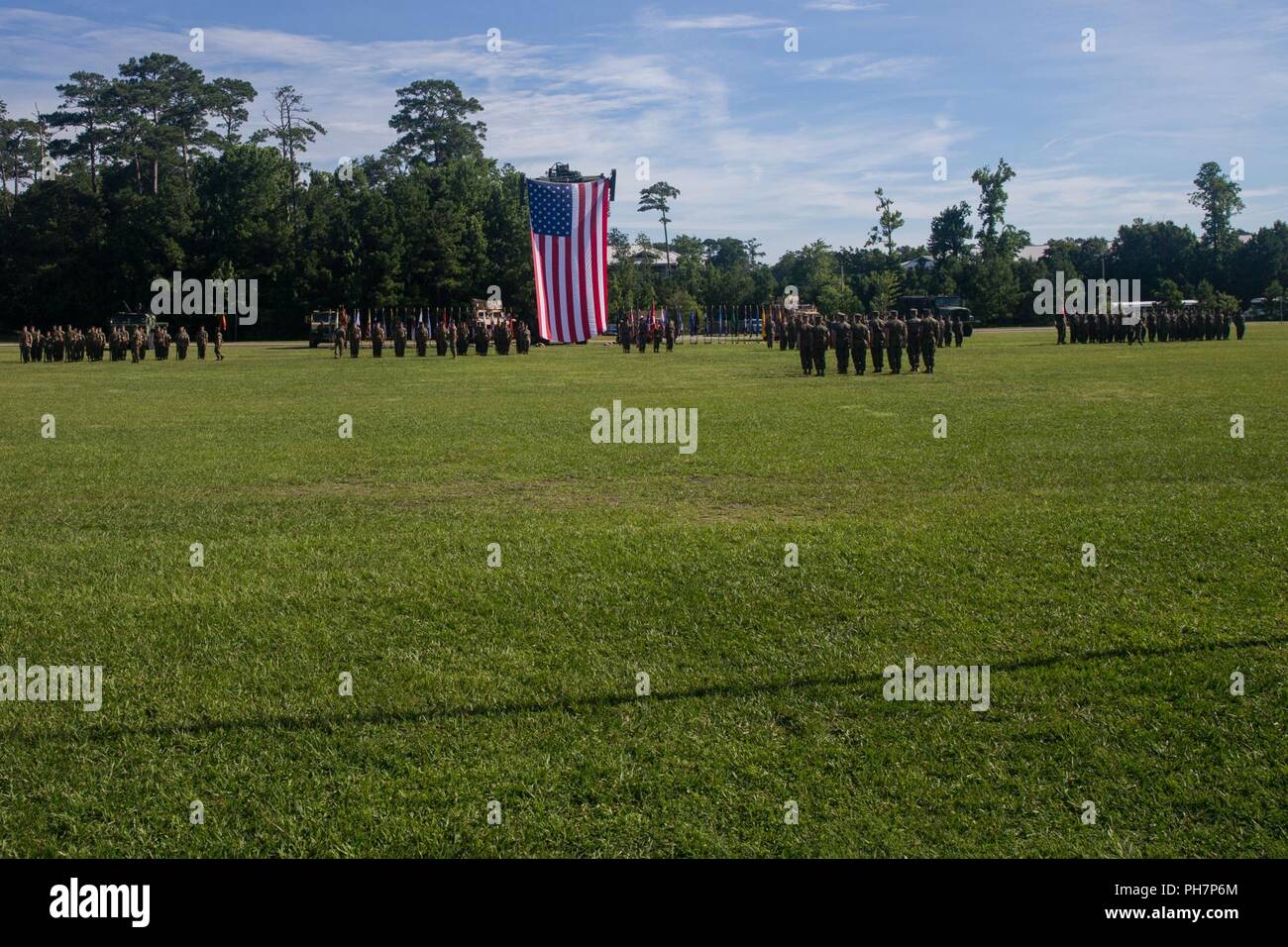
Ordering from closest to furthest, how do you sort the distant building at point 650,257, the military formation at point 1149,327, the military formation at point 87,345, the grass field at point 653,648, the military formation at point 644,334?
the grass field at point 653,648 < the military formation at point 87,345 < the military formation at point 644,334 < the military formation at point 1149,327 < the distant building at point 650,257

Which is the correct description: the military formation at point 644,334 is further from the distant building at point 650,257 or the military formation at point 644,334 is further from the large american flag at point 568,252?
the distant building at point 650,257

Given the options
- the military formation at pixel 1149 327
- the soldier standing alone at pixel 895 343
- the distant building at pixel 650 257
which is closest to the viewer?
the soldier standing alone at pixel 895 343

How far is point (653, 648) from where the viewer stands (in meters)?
7.06

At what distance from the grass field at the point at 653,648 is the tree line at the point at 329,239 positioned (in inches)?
2526

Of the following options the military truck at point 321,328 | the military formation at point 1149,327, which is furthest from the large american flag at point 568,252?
the military formation at point 1149,327

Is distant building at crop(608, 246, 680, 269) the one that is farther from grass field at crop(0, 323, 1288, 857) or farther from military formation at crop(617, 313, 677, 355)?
grass field at crop(0, 323, 1288, 857)

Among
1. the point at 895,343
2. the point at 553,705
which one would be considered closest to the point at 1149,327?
the point at 895,343

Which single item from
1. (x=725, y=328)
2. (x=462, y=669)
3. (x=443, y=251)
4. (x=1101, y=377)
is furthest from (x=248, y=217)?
(x=462, y=669)

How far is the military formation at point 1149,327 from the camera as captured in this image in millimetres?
56094

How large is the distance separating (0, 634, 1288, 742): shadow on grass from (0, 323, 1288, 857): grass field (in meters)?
0.03

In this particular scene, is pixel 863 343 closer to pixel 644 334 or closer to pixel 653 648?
pixel 644 334

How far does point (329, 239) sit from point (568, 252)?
4347cm
